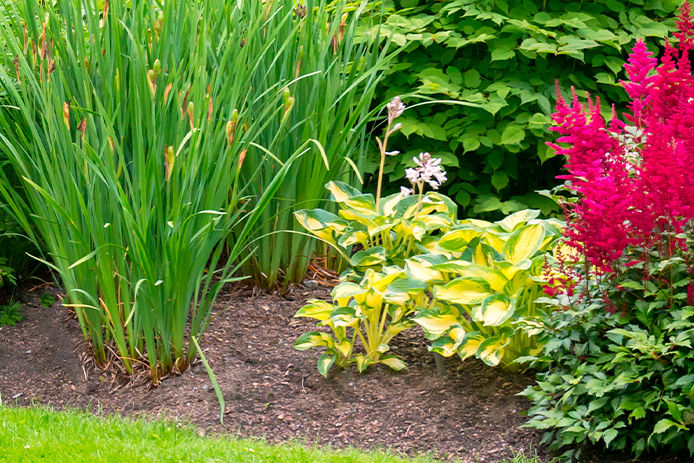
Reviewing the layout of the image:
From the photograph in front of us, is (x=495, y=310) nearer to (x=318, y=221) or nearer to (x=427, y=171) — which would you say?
(x=427, y=171)

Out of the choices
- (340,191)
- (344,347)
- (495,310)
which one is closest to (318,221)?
(340,191)

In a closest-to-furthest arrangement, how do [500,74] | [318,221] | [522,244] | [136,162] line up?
[136,162] → [522,244] → [318,221] → [500,74]

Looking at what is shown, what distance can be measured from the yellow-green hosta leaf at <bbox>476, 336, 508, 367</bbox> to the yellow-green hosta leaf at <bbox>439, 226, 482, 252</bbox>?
48 cm

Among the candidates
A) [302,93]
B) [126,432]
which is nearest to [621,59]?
[302,93]

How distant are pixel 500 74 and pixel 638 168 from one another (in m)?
2.23

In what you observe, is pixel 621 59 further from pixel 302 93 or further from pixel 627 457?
pixel 627 457

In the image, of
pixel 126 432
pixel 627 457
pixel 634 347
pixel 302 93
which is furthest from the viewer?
pixel 302 93

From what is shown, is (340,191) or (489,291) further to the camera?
(340,191)

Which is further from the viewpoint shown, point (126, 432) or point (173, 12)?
point (173, 12)

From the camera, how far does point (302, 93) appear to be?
4133 millimetres

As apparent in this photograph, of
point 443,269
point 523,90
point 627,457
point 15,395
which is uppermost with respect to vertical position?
point 523,90

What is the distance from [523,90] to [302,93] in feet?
4.74

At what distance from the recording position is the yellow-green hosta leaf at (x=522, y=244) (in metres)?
3.32

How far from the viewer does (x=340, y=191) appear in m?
3.97
